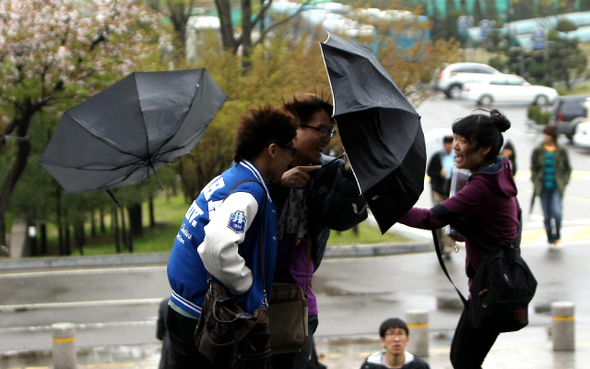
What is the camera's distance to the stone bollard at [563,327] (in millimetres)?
8180

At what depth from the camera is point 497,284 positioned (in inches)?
169

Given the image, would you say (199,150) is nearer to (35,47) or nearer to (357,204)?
(35,47)

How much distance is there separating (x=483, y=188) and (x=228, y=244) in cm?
161

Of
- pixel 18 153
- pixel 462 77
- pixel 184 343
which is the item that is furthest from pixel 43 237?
pixel 462 77

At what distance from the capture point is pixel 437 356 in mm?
8320

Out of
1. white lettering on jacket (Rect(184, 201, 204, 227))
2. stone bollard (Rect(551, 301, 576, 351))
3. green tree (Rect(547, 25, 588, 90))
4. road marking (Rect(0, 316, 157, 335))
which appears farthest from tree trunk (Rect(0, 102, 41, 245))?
green tree (Rect(547, 25, 588, 90))

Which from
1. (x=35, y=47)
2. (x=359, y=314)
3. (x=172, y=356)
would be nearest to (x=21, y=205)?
(x=35, y=47)

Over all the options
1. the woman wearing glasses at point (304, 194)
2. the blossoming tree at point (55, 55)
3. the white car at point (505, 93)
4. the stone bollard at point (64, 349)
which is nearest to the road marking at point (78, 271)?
the blossoming tree at point (55, 55)

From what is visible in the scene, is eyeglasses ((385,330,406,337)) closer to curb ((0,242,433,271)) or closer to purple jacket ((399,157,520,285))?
purple jacket ((399,157,520,285))

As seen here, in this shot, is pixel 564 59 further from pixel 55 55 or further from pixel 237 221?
pixel 237 221

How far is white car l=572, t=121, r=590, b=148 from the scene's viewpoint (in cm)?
2822

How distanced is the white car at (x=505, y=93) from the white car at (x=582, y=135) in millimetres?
10683

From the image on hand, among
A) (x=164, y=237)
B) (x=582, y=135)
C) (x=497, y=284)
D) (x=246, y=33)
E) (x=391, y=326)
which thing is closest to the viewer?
(x=497, y=284)

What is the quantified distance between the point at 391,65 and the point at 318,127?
1313 cm
